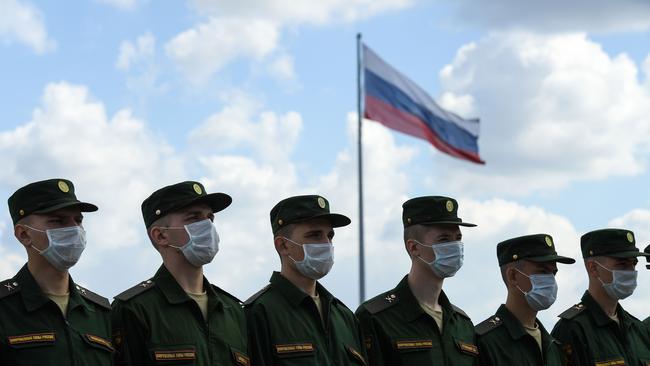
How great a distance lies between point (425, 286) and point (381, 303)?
17.1 inches

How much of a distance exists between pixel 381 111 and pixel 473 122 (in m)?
2.80

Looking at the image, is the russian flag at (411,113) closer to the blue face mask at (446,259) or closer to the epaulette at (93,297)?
the blue face mask at (446,259)

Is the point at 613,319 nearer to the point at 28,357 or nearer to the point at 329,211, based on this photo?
the point at 329,211

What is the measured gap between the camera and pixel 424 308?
10.2 m

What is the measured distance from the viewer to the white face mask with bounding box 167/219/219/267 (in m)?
8.89

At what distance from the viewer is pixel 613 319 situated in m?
11.9

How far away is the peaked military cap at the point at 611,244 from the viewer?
1214 centimetres

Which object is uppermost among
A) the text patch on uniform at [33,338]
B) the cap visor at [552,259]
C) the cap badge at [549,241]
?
the cap badge at [549,241]

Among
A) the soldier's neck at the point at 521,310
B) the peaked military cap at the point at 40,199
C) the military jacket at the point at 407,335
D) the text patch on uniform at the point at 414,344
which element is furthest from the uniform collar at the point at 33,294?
the soldier's neck at the point at 521,310

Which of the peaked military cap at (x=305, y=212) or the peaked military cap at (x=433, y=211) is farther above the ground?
the peaked military cap at (x=433, y=211)

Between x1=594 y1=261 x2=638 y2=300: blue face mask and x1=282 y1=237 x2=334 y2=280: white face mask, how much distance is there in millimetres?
3847

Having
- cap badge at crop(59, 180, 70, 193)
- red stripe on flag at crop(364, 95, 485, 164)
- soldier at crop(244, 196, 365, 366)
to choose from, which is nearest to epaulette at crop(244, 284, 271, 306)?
soldier at crop(244, 196, 365, 366)

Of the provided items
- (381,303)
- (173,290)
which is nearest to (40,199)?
(173,290)

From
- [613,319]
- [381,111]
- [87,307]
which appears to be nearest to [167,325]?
[87,307]
